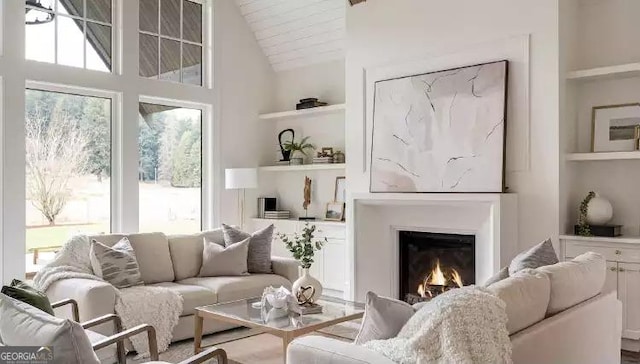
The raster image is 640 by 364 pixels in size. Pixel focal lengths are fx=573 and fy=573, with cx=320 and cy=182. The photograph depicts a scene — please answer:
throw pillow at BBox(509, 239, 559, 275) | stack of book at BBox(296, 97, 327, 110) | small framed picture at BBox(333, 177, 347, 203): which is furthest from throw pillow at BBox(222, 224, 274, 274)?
throw pillow at BBox(509, 239, 559, 275)

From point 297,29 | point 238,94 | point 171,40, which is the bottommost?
point 238,94

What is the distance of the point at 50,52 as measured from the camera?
219 inches

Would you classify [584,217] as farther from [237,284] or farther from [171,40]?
[171,40]

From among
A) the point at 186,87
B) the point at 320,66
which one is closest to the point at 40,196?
the point at 186,87

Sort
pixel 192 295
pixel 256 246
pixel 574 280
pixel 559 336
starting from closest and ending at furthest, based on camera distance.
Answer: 1. pixel 559 336
2. pixel 574 280
3. pixel 192 295
4. pixel 256 246

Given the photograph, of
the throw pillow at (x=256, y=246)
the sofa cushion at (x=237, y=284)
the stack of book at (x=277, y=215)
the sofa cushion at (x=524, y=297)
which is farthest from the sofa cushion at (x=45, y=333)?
the stack of book at (x=277, y=215)

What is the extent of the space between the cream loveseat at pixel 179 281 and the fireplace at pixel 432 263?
3.83 feet

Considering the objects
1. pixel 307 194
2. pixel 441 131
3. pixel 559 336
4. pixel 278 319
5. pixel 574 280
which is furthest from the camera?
pixel 307 194

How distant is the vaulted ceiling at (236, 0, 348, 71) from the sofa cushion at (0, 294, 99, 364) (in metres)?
4.93

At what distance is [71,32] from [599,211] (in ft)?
16.9

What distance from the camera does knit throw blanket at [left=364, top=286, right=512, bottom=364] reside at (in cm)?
197

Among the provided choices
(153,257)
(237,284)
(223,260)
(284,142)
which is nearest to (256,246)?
(223,260)

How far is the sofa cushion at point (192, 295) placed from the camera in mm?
4516

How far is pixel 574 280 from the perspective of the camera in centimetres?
279
